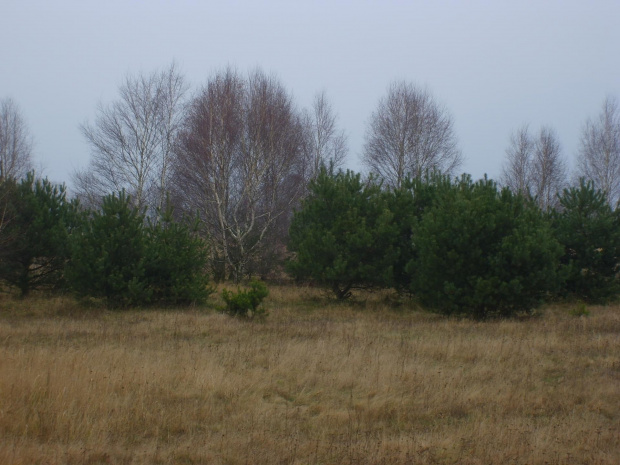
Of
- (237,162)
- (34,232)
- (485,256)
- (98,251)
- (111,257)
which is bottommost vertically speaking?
(111,257)

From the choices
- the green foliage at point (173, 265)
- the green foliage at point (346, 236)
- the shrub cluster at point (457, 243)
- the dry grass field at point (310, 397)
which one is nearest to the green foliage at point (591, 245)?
the shrub cluster at point (457, 243)

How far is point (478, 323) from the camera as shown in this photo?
13531 mm

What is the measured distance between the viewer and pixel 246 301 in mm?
14234

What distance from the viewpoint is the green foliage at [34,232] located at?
55.7ft

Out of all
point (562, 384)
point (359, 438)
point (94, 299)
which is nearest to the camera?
point (359, 438)

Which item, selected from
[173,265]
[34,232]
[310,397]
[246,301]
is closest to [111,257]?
[173,265]

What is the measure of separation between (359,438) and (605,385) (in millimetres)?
4113

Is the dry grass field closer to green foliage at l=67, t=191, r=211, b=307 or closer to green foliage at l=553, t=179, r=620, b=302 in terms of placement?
green foliage at l=67, t=191, r=211, b=307

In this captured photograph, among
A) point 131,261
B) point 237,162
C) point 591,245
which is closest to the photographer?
point 131,261

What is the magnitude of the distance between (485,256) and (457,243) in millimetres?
917

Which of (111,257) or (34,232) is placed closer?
(111,257)

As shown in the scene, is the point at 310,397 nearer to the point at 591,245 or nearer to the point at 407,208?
the point at 407,208

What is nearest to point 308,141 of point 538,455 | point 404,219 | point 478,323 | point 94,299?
point 404,219

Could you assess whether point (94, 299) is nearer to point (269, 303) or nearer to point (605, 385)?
point (269, 303)
